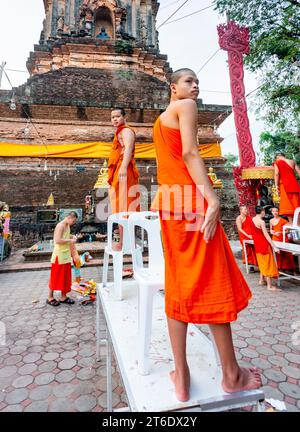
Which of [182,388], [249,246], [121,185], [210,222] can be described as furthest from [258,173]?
[182,388]

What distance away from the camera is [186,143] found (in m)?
1.15

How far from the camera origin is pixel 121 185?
2760 millimetres

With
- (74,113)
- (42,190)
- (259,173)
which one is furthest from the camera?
(74,113)

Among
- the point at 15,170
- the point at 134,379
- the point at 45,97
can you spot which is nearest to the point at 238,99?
the point at 134,379

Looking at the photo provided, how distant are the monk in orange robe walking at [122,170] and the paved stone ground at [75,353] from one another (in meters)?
1.35

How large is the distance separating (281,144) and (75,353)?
19194mm

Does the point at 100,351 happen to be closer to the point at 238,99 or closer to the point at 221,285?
the point at 221,285

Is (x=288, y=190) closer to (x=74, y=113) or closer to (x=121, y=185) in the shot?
(x=121, y=185)

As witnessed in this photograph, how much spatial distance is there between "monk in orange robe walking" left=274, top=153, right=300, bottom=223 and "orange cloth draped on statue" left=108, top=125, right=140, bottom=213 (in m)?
3.55

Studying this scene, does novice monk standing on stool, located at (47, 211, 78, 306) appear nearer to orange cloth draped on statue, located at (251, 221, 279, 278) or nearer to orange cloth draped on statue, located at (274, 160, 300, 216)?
orange cloth draped on statue, located at (251, 221, 279, 278)

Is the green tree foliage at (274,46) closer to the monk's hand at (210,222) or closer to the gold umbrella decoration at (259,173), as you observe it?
the gold umbrella decoration at (259,173)

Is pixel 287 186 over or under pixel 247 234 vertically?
over

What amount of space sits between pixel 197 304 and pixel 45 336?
2516 mm

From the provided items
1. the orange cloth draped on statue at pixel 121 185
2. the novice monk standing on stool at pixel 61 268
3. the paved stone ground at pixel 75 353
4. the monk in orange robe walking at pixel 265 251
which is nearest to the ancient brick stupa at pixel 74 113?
the novice monk standing on stool at pixel 61 268
